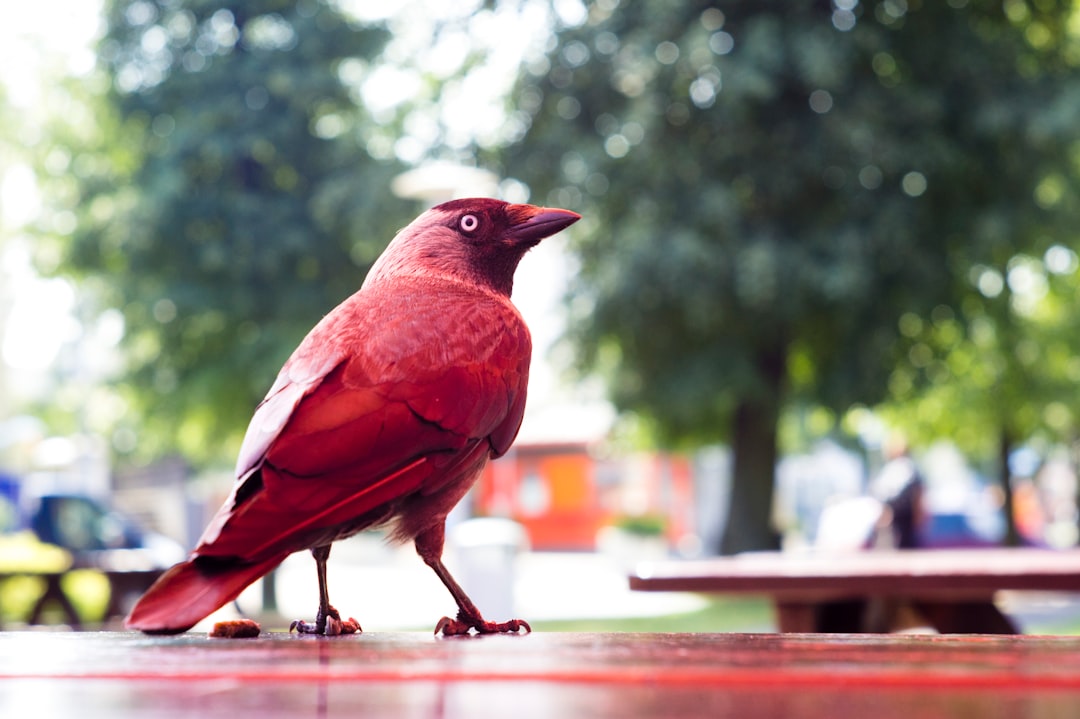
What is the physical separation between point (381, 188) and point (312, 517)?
12705 millimetres

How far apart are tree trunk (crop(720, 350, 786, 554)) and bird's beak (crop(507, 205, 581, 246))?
13.6 metres

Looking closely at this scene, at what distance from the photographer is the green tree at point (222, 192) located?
14055mm

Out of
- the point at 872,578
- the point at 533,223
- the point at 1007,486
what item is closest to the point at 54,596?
the point at 872,578

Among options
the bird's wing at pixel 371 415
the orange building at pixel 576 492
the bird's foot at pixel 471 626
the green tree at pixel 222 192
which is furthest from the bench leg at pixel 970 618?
the orange building at pixel 576 492

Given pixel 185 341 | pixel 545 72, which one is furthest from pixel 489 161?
pixel 185 341

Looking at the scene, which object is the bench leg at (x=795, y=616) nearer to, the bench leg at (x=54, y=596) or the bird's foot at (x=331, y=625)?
the bird's foot at (x=331, y=625)

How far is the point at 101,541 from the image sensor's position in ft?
50.3

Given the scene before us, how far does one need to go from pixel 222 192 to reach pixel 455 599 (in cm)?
1354

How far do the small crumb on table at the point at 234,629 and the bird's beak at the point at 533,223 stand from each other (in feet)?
2.58

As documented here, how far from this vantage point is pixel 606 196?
46.7 feet

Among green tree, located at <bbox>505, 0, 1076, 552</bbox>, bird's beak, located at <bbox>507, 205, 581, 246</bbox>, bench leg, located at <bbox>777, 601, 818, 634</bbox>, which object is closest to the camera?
bird's beak, located at <bbox>507, 205, 581, 246</bbox>

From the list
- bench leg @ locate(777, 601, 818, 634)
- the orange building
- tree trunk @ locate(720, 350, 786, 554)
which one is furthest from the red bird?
the orange building

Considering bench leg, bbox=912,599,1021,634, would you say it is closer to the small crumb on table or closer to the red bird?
the red bird

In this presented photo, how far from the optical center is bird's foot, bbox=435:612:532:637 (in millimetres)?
1882
